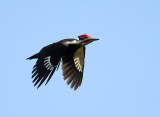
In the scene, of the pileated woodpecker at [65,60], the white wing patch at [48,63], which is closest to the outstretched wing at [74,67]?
the pileated woodpecker at [65,60]

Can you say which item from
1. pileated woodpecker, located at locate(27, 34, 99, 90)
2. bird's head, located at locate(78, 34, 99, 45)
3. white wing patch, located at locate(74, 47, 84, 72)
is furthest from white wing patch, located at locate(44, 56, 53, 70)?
white wing patch, located at locate(74, 47, 84, 72)

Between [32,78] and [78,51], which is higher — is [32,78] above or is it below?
below

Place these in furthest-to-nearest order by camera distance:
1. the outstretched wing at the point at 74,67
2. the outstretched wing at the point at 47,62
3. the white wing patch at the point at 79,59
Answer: the white wing patch at the point at 79,59 < the outstretched wing at the point at 74,67 < the outstretched wing at the point at 47,62

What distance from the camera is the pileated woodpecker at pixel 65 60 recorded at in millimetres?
10932

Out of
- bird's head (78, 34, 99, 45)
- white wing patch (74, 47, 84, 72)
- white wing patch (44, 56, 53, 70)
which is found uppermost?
bird's head (78, 34, 99, 45)

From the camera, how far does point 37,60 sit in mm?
11406

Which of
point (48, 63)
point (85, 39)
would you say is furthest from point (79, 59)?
point (48, 63)

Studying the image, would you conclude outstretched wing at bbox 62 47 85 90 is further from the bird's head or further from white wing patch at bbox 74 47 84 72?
the bird's head

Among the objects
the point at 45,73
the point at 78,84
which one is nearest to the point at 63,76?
the point at 78,84

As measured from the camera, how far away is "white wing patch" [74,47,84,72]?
12729 millimetres

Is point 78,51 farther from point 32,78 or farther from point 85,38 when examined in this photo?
point 32,78

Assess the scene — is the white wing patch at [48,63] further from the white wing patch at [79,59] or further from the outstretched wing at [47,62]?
the white wing patch at [79,59]

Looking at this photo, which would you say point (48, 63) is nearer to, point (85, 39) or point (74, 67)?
point (85, 39)

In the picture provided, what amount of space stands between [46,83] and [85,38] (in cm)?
202
